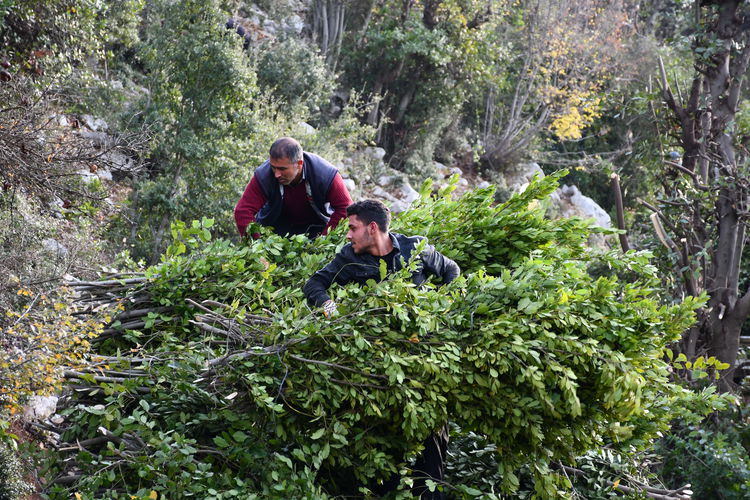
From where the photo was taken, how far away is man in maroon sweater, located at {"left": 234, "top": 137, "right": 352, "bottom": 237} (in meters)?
5.85

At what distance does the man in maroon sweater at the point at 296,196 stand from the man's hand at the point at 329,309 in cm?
125

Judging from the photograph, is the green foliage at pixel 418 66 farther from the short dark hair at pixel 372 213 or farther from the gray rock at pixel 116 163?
the short dark hair at pixel 372 213

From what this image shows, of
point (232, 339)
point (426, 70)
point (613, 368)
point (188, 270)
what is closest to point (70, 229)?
point (188, 270)

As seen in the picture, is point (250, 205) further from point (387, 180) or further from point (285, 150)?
point (387, 180)

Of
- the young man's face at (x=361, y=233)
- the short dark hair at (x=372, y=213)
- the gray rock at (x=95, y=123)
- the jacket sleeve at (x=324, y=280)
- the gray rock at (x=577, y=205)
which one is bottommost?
the gray rock at (x=577, y=205)

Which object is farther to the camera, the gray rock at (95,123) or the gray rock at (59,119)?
the gray rock at (95,123)

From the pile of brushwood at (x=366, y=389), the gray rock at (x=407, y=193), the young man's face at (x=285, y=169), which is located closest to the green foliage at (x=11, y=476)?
the pile of brushwood at (x=366, y=389)

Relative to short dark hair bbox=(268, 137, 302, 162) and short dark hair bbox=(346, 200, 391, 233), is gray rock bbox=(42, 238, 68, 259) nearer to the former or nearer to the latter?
short dark hair bbox=(268, 137, 302, 162)

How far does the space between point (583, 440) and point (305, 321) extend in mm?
1678

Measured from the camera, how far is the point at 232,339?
452 centimetres

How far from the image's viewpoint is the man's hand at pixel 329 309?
429 centimetres

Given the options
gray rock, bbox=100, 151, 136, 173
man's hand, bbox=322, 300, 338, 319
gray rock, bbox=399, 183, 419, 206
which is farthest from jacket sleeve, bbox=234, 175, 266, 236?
gray rock, bbox=399, 183, 419, 206

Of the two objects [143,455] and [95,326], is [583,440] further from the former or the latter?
[95,326]

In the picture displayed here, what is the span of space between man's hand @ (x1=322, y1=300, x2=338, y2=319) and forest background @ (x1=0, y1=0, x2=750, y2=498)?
0.88m
